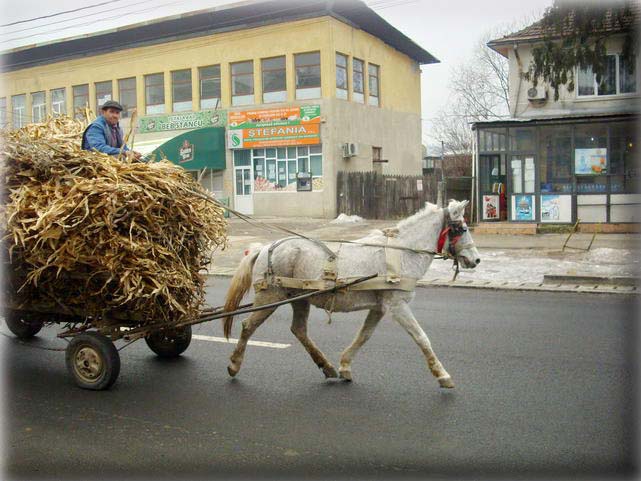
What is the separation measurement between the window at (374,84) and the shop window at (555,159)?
12913 mm

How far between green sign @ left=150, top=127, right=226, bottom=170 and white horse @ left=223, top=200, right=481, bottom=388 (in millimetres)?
25128

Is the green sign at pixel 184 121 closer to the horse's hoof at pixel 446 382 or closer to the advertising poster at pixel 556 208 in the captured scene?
the advertising poster at pixel 556 208

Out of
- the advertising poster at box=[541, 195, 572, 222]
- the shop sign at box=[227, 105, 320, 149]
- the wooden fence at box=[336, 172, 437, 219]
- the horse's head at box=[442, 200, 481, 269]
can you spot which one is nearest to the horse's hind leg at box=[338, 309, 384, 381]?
the horse's head at box=[442, 200, 481, 269]

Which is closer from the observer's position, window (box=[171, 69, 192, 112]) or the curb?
the curb

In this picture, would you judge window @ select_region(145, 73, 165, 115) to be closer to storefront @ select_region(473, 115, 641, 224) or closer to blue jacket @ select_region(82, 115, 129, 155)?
storefront @ select_region(473, 115, 641, 224)

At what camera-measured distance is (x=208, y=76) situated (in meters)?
32.0

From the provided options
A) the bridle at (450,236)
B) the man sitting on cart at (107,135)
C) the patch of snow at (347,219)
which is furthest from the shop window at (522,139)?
the man sitting on cart at (107,135)

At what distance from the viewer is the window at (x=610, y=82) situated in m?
22.6

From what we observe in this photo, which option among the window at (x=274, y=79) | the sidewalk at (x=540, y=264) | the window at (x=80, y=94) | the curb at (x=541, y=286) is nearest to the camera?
the curb at (x=541, y=286)

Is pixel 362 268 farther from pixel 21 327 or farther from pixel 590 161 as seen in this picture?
pixel 590 161

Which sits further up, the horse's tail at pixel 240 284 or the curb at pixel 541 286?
the horse's tail at pixel 240 284

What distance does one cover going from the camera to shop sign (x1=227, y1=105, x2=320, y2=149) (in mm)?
29922

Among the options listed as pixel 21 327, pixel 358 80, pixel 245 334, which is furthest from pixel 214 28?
pixel 245 334

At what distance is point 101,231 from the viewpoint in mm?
5992
